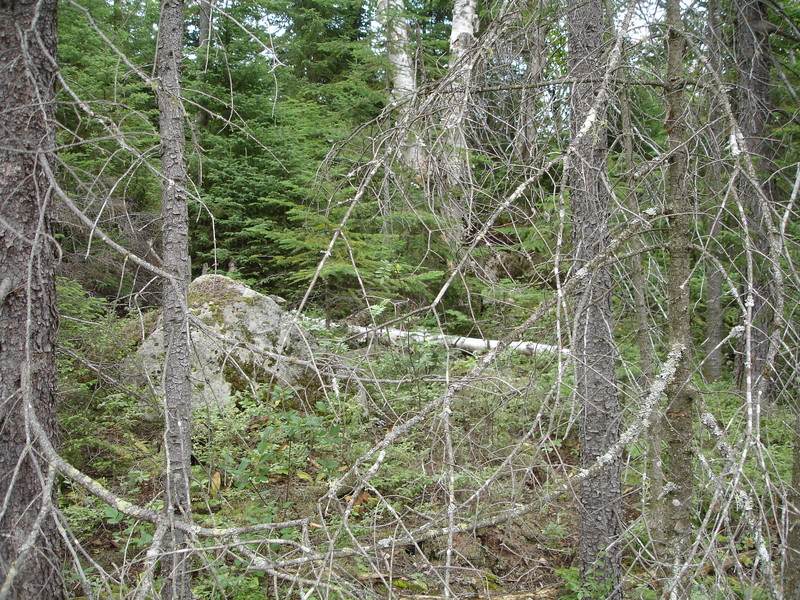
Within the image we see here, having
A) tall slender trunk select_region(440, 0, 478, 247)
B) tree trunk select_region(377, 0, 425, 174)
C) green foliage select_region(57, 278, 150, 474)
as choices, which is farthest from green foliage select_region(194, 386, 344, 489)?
tall slender trunk select_region(440, 0, 478, 247)

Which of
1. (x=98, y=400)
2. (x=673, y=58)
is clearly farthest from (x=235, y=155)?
(x=673, y=58)

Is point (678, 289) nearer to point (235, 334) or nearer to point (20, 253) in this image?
point (20, 253)

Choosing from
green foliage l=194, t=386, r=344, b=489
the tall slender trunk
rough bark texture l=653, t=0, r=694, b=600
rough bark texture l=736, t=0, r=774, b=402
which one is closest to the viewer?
the tall slender trunk

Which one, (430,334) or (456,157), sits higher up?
(456,157)

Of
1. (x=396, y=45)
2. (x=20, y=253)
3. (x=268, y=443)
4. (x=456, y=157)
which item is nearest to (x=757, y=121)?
(x=396, y=45)

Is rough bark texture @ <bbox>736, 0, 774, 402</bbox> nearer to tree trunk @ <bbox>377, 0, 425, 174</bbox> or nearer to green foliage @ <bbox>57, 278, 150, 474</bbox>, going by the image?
tree trunk @ <bbox>377, 0, 425, 174</bbox>

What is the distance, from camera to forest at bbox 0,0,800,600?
6.62 ft

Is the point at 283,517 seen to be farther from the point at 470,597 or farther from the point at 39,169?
the point at 39,169

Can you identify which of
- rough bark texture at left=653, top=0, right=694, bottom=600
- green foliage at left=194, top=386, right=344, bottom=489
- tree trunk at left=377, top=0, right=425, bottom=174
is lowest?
green foliage at left=194, top=386, right=344, bottom=489

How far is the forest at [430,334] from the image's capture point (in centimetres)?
202

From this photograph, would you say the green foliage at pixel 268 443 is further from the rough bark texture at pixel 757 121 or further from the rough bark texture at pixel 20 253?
the rough bark texture at pixel 757 121

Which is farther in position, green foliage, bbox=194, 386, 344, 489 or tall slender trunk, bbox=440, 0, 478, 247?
green foliage, bbox=194, 386, 344, 489

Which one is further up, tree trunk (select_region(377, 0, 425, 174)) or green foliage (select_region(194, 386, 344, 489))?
tree trunk (select_region(377, 0, 425, 174))

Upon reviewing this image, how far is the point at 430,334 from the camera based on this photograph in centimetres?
740
